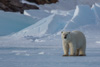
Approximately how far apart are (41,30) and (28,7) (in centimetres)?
3188

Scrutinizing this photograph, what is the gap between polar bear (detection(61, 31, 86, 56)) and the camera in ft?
26.9

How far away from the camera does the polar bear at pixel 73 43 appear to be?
323 inches

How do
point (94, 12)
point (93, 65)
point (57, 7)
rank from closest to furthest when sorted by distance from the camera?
1. point (93, 65)
2. point (94, 12)
3. point (57, 7)

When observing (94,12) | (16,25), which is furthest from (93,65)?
(16,25)

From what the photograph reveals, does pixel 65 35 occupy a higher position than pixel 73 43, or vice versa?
pixel 65 35

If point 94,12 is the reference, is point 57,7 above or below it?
above

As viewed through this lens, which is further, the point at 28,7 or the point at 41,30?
the point at 28,7

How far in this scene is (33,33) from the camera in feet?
58.5

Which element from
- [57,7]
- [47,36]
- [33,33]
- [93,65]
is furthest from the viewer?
[57,7]

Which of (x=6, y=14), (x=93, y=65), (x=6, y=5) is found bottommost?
(x=93, y=65)

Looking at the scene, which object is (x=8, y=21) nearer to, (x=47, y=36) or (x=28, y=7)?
(x=47, y=36)

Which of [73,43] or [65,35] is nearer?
[65,35]

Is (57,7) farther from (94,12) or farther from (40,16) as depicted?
(94,12)

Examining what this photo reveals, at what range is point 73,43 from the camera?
826 centimetres
